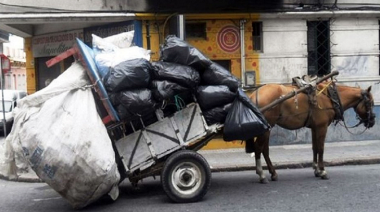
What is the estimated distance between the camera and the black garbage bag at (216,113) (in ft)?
25.8

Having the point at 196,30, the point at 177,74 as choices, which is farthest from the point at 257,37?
the point at 177,74

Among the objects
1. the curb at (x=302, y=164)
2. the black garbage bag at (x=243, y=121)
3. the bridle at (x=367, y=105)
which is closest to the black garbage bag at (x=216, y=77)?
the black garbage bag at (x=243, y=121)

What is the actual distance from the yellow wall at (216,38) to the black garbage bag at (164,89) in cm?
567

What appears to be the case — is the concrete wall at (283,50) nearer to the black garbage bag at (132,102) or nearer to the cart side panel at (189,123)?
the cart side panel at (189,123)

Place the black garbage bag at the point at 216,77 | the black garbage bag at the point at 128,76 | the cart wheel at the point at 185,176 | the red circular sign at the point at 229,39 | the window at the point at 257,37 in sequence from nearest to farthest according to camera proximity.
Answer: the black garbage bag at the point at 128,76 → the cart wheel at the point at 185,176 → the black garbage bag at the point at 216,77 → the red circular sign at the point at 229,39 → the window at the point at 257,37

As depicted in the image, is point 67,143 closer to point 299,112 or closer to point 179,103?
point 179,103

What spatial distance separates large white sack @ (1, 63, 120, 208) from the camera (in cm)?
659

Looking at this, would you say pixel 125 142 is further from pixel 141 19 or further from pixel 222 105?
pixel 141 19

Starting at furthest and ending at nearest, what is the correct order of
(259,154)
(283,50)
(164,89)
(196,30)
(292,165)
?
(283,50)
(196,30)
(292,165)
(259,154)
(164,89)

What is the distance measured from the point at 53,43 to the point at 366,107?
9107 mm

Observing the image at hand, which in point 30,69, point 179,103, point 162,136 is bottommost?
point 162,136

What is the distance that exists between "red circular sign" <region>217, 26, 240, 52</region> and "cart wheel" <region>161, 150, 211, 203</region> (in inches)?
250

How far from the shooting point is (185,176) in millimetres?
7652

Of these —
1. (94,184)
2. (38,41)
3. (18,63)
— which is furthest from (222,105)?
(18,63)
